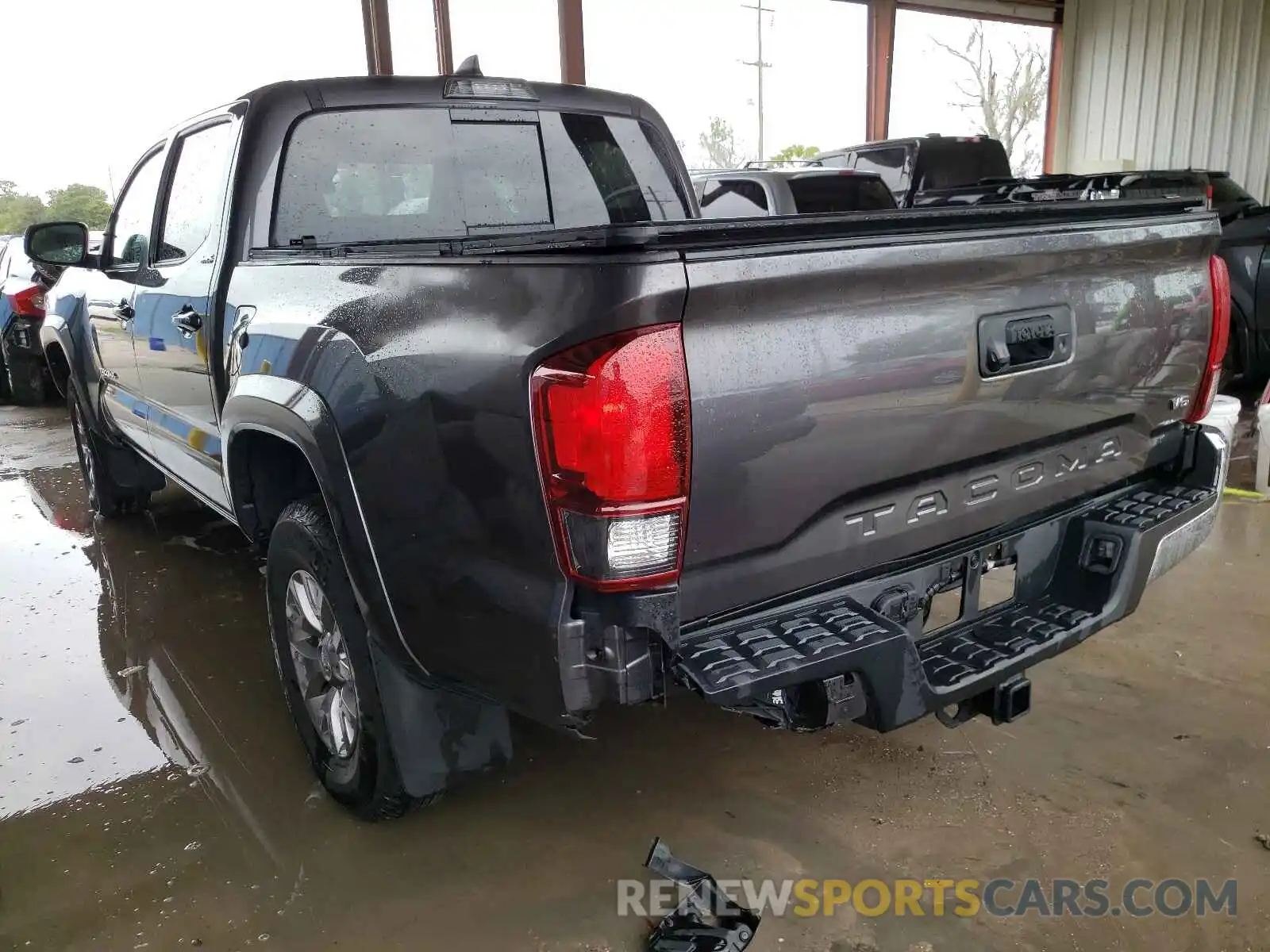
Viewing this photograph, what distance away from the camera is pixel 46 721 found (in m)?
3.04

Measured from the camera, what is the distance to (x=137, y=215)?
383 cm

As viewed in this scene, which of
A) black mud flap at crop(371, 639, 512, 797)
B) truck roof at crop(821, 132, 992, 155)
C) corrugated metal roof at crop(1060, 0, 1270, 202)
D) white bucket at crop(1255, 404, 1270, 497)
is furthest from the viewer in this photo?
corrugated metal roof at crop(1060, 0, 1270, 202)

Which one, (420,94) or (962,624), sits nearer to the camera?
(962,624)

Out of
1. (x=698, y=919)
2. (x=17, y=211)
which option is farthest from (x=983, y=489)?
(x=17, y=211)

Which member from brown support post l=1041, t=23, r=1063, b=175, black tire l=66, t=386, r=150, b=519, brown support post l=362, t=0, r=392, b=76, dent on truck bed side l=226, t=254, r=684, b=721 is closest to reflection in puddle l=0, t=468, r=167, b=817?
black tire l=66, t=386, r=150, b=519

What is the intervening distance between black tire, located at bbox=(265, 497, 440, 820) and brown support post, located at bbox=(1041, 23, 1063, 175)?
50.9 ft

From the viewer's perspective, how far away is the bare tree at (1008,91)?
15.1 m

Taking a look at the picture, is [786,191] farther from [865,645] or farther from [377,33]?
[865,645]

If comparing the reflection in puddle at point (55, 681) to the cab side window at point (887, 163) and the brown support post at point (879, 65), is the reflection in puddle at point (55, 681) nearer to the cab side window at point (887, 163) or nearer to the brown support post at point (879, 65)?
the cab side window at point (887, 163)

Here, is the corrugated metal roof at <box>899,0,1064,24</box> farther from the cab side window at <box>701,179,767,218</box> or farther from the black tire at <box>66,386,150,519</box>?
the black tire at <box>66,386,150,519</box>

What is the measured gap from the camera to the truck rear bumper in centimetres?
169

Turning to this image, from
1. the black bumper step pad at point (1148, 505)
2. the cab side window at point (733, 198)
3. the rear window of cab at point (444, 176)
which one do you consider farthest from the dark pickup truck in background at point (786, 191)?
the black bumper step pad at point (1148, 505)

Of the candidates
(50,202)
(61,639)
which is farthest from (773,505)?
(50,202)

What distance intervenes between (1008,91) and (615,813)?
16213 mm
